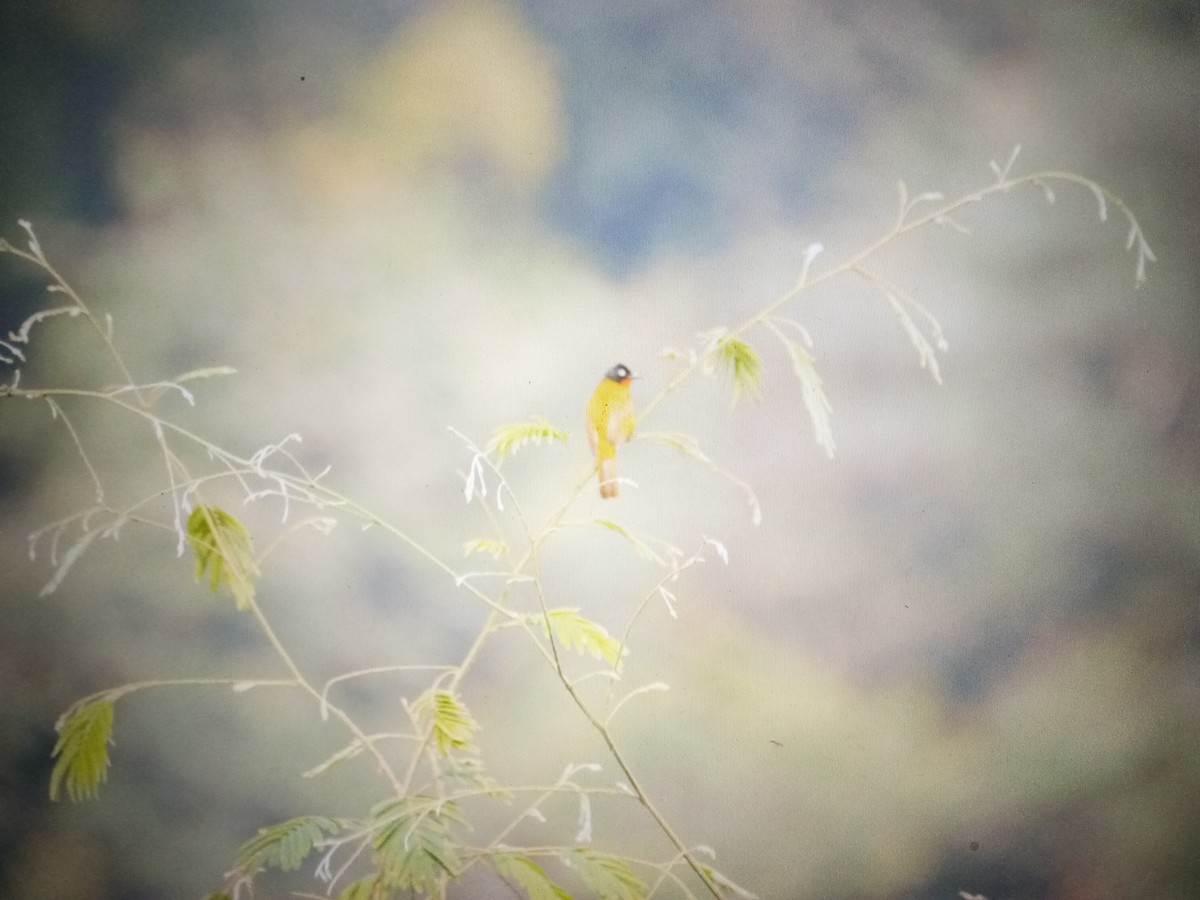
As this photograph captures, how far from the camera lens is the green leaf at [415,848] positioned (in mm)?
877

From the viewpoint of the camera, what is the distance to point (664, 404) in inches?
47.0

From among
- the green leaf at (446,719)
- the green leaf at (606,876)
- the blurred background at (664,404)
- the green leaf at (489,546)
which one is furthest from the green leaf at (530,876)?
the green leaf at (489,546)

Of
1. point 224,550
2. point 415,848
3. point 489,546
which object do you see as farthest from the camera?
point 489,546

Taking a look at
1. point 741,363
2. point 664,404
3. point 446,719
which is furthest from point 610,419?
point 446,719

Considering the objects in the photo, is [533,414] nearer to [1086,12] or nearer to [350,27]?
[350,27]

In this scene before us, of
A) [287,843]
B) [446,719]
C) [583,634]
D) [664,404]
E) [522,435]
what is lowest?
[287,843]

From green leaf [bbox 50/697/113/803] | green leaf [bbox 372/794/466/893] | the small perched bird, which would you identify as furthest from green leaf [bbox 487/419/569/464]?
green leaf [bbox 50/697/113/803]

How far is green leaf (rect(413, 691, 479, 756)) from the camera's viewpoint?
1.02m

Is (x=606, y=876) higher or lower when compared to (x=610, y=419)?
lower

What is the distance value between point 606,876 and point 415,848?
0.76 feet

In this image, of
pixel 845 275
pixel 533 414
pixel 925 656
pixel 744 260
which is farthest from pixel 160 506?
pixel 925 656

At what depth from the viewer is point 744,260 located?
3.87 ft

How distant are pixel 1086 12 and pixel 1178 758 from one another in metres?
1.08

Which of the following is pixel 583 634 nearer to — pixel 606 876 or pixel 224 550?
pixel 606 876
